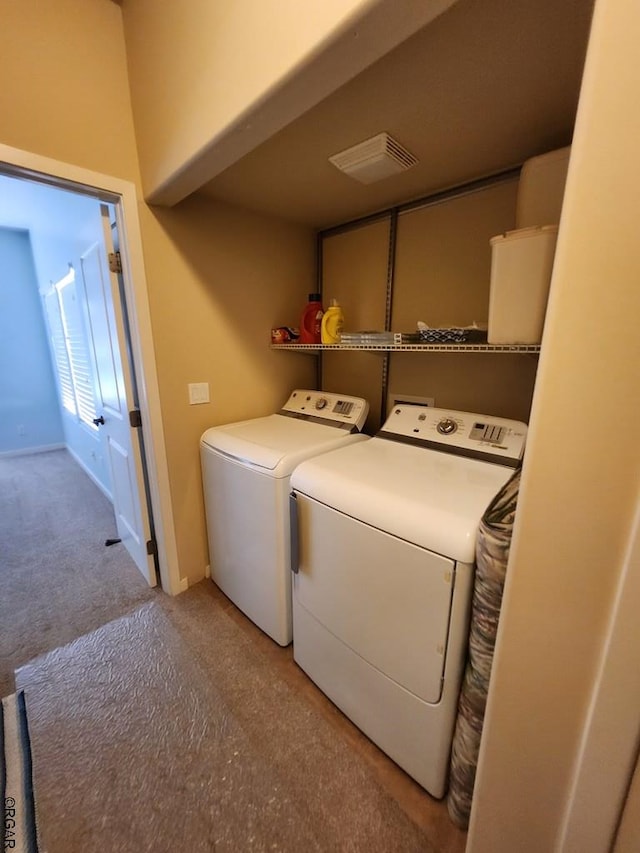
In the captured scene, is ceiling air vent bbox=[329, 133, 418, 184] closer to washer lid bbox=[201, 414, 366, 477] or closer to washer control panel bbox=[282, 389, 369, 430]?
washer control panel bbox=[282, 389, 369, 430]

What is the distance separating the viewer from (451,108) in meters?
1.10

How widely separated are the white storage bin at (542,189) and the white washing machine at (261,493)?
104 cm

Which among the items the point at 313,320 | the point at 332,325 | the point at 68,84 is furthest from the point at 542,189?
the point at 68,84

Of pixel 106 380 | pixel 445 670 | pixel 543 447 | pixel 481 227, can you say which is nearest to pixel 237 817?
pixel 445 670

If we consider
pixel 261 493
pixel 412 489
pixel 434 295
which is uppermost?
pixel 434 295

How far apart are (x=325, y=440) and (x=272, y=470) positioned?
1.08 ft

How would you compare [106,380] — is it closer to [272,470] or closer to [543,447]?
[272,470]

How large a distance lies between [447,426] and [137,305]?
1.50m

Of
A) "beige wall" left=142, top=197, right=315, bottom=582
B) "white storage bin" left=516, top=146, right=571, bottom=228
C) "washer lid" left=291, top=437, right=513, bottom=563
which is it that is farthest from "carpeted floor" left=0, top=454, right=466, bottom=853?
"white storage bin" left=516, top=146, right=571, bottom=228

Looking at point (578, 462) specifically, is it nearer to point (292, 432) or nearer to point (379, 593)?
point (379, 593)

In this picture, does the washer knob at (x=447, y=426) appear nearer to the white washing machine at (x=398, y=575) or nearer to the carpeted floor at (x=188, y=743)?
the white washing machine at (x=398, y=575)

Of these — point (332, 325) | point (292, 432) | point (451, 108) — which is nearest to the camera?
point (451, 108)

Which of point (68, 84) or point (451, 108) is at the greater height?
point (68, 84)

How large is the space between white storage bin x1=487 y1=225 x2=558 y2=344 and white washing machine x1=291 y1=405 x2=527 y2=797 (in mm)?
385
